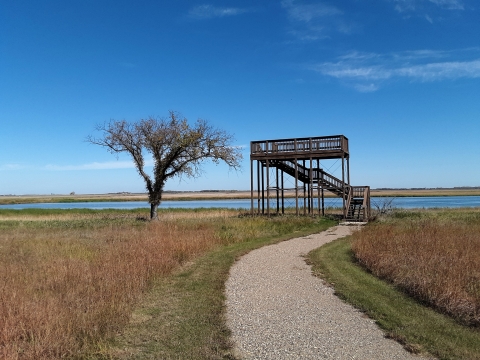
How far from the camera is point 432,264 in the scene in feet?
34.3

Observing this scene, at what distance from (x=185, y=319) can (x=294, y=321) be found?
1.98 m

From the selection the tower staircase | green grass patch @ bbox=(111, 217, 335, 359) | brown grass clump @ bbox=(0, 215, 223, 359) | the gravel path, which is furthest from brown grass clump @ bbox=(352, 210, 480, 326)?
the tower staircase

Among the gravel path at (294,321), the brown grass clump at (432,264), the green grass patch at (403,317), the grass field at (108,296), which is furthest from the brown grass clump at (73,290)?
the brown grass clump at (432,264)

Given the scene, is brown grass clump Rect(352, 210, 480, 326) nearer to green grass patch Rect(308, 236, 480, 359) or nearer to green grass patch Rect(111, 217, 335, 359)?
green grass patch Rect(308, 236, 480, 359)

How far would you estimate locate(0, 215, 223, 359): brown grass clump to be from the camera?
612 cm

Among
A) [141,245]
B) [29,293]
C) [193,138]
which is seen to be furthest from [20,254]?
[193,138]

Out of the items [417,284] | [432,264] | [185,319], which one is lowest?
[185,319]

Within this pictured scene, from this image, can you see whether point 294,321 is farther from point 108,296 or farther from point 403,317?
point 108,296

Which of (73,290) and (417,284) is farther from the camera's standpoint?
(417,284)

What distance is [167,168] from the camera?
32500 mm

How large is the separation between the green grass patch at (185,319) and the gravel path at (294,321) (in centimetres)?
29

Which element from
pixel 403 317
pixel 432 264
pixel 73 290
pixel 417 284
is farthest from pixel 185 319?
pixel 432 264

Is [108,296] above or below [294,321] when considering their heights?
above

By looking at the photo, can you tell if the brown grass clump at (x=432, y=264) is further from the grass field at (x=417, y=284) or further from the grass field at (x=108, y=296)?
the grass field at (x=108, y=296)
